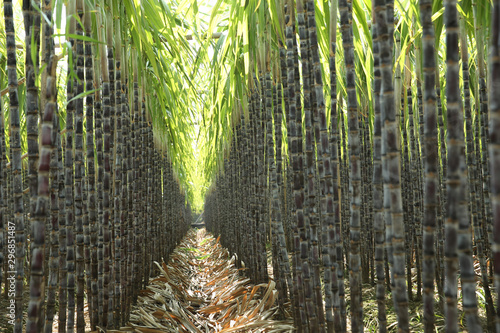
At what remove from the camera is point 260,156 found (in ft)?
11.0

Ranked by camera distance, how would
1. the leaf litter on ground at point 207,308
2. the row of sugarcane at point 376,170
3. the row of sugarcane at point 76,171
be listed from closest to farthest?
the row of sugarcane at point 376,170, the row of sugarcane at point 76,171, the leaf litter on ground at point 207,308

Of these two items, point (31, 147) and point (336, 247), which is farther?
point (336, 247)

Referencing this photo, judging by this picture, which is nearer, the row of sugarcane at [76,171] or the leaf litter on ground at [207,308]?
the row of sugarcane at [76,171]

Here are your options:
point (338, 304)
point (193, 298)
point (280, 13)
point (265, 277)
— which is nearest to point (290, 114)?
point (280, 13)

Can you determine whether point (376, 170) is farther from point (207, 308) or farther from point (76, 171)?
point (207, 308)

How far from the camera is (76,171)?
6.84 feet

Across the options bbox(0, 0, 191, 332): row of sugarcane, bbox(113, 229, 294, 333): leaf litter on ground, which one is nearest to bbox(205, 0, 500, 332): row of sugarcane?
bbox(113, 229, 294, 333): leaf litter on ground

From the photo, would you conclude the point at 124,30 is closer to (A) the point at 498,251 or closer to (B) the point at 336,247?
(B) the point at 336,247

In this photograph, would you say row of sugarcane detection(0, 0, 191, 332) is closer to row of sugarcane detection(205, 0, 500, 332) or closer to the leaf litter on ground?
the leaf litter on ground

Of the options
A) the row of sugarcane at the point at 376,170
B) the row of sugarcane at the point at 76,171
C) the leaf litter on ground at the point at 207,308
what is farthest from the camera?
the leaf litter on ground at the point at 207,308

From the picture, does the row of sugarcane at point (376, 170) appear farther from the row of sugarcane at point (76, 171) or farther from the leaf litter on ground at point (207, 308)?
the row of sugarcane at point (76, 171)

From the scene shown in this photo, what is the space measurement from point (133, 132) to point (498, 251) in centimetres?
300

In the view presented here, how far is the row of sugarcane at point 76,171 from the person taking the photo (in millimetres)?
1418

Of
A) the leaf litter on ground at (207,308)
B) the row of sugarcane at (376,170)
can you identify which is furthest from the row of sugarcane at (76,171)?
the row of sugarcane at (376,170)
